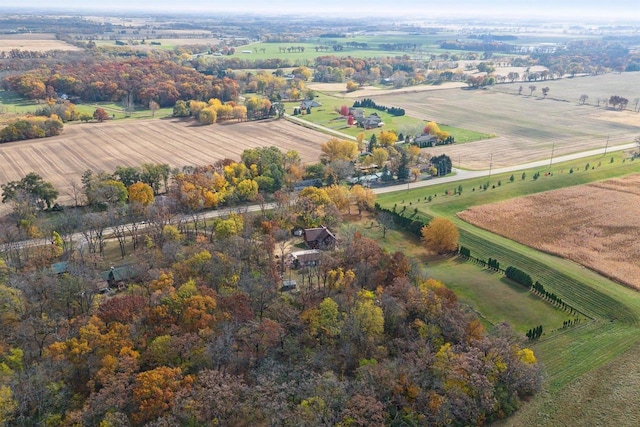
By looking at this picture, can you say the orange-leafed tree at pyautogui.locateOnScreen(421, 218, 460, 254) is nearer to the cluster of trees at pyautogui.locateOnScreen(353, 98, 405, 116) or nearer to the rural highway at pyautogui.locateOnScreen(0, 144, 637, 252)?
the rural highway at pyautogui.locateOnScreen(0, 144, 637, 252)

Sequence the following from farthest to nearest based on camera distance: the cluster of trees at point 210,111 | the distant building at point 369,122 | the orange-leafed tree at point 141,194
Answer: the distant building at point 369,122 → the cluster of trees at point 210,111 → the orange-leafed tree at point 141,194

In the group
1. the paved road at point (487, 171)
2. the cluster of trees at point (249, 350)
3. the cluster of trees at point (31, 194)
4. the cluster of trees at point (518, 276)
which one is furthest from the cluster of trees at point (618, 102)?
the cluster of trees at point (31, 194)

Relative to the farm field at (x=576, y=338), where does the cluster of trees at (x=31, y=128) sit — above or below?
above

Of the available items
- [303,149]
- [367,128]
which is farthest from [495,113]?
[303,149]

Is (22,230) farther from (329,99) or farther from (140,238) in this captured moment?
(329,99)

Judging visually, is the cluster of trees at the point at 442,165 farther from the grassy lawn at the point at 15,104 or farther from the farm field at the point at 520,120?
the grassy lawn at the point at 15,104

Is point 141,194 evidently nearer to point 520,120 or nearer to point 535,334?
point 535,334

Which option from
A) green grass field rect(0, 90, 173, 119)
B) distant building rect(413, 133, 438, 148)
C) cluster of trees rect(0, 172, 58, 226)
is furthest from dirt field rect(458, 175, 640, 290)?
green grass field rect(0, 90, 173, 119)
